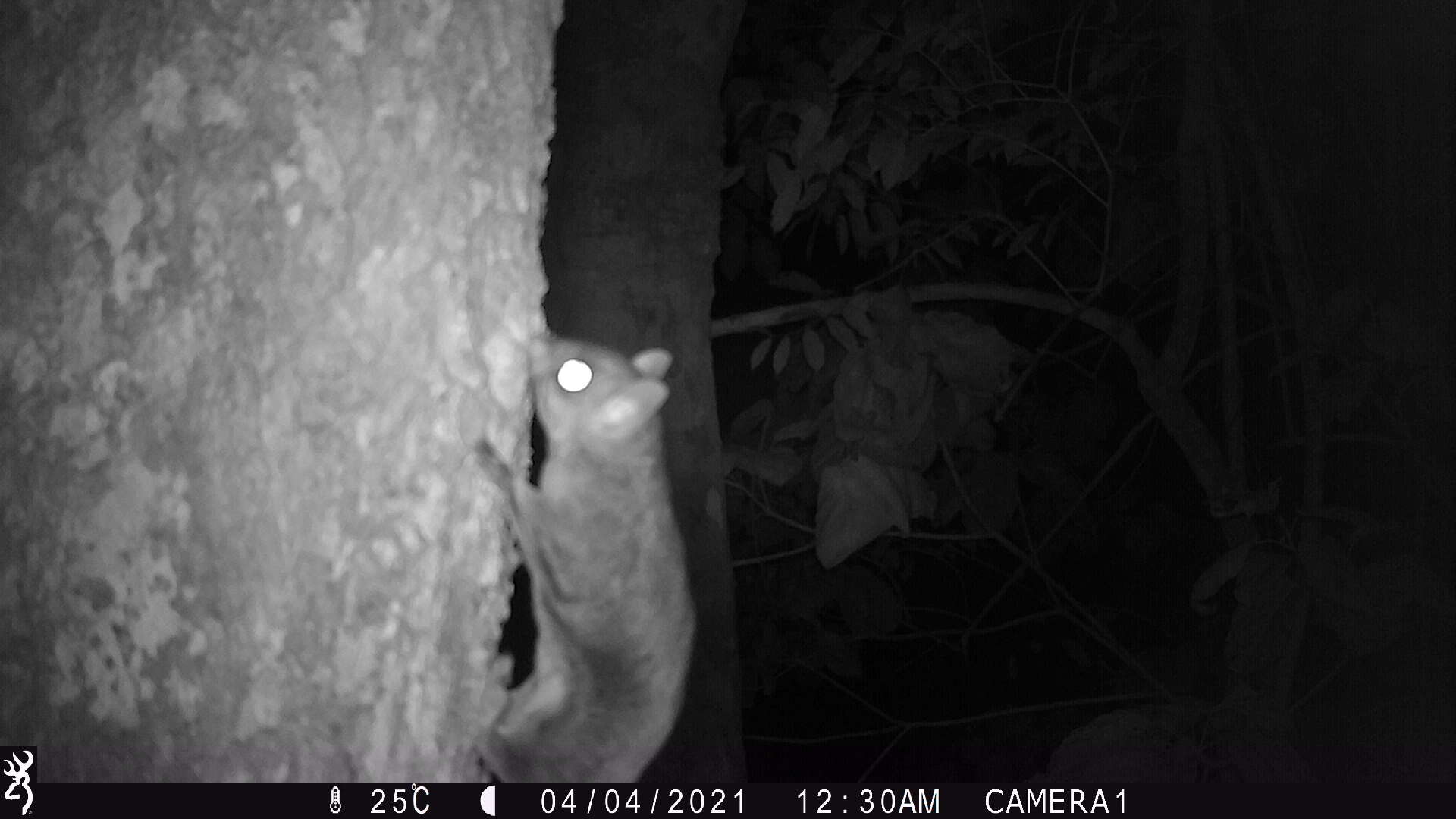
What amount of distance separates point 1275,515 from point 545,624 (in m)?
1.25

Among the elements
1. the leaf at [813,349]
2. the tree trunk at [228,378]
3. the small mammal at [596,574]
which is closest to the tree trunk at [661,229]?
the small mammal at [596,574]

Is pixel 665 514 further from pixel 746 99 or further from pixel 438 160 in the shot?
pixel 746 99

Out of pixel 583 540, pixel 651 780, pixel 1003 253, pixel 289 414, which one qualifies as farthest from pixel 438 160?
pixel 1003 253

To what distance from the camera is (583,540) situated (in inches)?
39.0

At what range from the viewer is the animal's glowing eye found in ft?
3.31

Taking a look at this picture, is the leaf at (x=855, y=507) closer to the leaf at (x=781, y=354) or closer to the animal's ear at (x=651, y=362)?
the leaf at (x=781, y=354)

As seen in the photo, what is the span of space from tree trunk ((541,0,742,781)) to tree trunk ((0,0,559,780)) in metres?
0.58

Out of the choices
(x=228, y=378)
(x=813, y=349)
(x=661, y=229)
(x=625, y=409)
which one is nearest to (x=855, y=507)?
(x=813, y=349)

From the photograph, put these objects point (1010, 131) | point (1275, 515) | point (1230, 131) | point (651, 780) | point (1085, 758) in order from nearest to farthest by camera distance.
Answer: point (651, 780) → point (1085, 758) → point (1275, 515) → point (1010, 131) → point (1230, 131)

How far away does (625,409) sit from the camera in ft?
3.32

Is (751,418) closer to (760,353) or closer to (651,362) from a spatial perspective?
(760,353)

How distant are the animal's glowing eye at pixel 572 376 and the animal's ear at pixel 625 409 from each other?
0.03m

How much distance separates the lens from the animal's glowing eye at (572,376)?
1.01 metres

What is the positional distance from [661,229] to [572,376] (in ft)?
1.31
